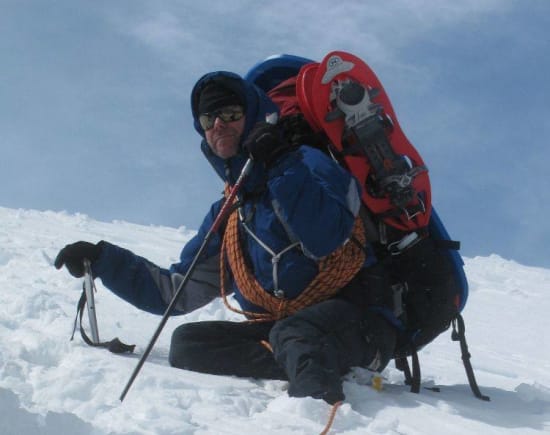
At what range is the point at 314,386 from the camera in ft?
10.2

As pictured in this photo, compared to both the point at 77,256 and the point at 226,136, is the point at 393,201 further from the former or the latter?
the point at 77,256

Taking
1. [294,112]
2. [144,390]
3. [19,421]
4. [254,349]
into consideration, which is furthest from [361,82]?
[19,421]

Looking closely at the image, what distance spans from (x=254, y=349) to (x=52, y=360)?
0.99 meters

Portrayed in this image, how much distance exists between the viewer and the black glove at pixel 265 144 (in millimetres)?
3625

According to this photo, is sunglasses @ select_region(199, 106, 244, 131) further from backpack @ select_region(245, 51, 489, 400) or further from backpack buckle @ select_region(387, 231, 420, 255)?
backpack buckle @ select_region(387, 231, 420, 255)

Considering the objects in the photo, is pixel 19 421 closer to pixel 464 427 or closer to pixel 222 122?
pixel 464 427

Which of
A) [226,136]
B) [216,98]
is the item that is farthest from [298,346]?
[216,98]

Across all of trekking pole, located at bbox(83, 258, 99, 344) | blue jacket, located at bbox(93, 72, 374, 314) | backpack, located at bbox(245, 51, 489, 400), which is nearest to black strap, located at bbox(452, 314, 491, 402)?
backpack, located at bbox(245, 51, 489, 400)

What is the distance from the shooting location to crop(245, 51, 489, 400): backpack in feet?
13.3

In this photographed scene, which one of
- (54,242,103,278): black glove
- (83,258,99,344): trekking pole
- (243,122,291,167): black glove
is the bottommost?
(83,258,99,344): trekking pole

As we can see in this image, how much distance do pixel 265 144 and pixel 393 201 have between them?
0.87 metres

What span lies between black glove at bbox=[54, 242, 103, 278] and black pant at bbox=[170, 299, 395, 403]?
0.75 m

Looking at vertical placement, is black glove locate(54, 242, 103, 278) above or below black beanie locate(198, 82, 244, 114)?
below

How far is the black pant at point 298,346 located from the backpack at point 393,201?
243mm
